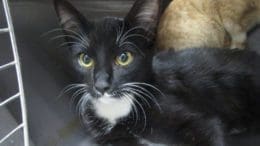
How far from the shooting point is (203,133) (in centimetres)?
123

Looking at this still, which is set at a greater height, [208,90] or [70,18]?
[70,18]

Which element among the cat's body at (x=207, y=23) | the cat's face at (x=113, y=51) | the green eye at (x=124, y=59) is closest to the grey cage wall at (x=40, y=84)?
the cat's body at (x=207, y=23)

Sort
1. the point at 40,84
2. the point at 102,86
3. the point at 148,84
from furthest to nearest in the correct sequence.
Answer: the point at 40,84, the point at 148,84, the point at 102,86

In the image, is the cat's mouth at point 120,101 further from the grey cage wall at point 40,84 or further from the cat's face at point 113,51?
the grey cage wall at point 40,84

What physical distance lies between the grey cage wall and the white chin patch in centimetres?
12

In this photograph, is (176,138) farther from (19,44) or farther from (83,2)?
(83,2)

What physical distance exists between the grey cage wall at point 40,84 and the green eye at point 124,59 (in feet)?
1.03

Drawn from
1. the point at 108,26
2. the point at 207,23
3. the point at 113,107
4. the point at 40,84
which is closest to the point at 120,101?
the point at 113,107

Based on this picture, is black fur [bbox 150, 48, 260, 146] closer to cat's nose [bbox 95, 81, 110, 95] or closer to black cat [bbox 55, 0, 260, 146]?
black cat [bbox 55, 0, 260, 146]

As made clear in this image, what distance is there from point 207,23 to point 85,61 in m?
0.57

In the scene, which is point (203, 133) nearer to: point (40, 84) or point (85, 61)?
point (85, 61)

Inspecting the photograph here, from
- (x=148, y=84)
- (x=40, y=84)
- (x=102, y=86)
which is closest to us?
(x=102, y=86)

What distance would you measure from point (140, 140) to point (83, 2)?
803 mm

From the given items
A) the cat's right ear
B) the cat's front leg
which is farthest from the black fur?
the cat's right ear
